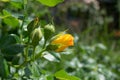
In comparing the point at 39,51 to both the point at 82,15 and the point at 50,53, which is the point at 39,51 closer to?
the point at 50,53

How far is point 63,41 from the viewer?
1200mm

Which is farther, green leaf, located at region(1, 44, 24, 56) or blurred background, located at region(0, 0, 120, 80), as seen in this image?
blurred background, located at region(0, 0, 120, 80)

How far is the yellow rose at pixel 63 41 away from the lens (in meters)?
1.20

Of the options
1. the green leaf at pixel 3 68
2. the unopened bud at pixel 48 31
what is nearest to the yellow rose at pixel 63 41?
the unopened bud at pixel 48 31

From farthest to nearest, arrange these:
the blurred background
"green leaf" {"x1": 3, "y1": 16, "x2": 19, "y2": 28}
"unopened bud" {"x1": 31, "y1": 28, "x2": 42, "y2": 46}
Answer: the blurred background, "green leaf" {"x1": 3, "y1": 16, "x2": 19, "y2": 28}, "unopened bud" {"x1": 31, "y1": 28, "x2": 42, "y2": 46}

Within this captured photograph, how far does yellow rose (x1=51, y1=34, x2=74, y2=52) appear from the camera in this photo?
3.93 ft

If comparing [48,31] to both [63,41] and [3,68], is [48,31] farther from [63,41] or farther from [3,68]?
[3,68]

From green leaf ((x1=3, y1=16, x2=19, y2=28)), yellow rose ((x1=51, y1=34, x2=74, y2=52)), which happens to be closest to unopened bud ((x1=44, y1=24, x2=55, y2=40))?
yellow rose ((x1=51, y1=34, x2=74, y2=52))

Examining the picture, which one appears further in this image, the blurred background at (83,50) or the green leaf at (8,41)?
the blurred background at (83,50)

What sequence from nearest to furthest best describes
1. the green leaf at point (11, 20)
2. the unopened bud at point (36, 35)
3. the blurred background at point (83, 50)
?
1. the unopened bud at point (36, 35)
2. the green leaf at point (11, 20)
3. the blurred background at point (83, 50)

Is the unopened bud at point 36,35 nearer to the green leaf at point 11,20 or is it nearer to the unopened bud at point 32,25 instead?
the unopened bud at point 32,25

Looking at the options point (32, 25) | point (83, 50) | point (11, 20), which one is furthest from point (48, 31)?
point (83, 50)

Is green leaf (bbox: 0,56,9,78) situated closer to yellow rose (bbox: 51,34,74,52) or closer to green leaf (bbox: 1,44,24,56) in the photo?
green leaf (bbox: 1,44,24,56)

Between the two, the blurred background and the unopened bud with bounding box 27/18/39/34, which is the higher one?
the unopened bud with bounding box 27/18/39/34
